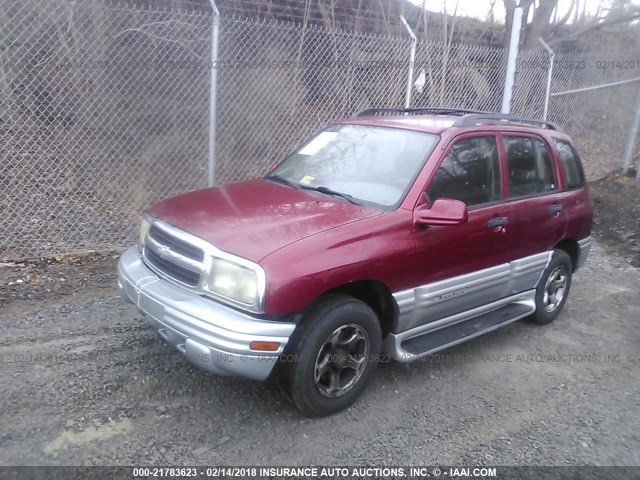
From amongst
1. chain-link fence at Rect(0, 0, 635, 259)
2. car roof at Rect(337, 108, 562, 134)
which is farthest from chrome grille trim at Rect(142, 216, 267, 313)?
chain-link fence at Rect(0, 0, 635, 259)

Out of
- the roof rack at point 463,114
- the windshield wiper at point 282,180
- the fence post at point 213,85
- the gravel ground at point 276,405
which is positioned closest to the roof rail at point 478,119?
the roof rack at point 463,114

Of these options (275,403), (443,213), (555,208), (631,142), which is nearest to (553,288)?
(555,208)

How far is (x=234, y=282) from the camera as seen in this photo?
3006 mm

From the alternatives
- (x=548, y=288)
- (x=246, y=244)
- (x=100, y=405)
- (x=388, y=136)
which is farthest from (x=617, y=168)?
(x=100, y=405)

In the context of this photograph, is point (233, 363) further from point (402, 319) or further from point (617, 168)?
point (617, 168)

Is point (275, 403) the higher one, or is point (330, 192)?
point (330, 192)

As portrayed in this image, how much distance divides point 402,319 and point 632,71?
1099 cm

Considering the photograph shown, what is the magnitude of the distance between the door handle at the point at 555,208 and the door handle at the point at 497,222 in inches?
28.0

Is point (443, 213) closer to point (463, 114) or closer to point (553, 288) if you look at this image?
point (463, 114)

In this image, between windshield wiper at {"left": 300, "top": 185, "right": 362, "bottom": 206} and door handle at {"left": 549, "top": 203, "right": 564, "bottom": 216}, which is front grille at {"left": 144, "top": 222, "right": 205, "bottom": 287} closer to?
windshield wiper at {"left": 300, "top": 185, "right": 362, "bottom": 206}

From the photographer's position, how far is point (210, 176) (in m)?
5.95

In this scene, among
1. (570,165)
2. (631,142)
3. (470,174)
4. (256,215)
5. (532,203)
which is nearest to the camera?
(256,215)

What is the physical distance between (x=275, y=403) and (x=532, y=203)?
263cm

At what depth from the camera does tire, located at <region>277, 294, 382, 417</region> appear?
3.12 metres
